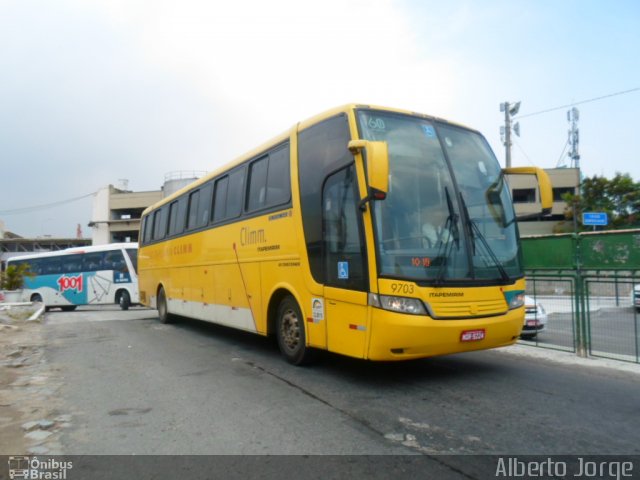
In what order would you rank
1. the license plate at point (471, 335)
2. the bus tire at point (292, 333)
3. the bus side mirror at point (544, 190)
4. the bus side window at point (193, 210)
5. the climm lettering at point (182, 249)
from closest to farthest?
the license plate at point (471, 335), the bus side mirror at point (544, 190), the bus tire at point (292, 333), the bus side window at point (193, 210), the climm lettering at point (182, 249)

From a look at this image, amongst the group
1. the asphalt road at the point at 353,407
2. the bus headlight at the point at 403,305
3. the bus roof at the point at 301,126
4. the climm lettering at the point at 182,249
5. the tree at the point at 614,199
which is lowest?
the asphalt road at the point at 353,407

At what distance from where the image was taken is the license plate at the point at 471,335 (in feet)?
17.6

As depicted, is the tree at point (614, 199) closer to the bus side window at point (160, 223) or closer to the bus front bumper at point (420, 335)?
the bus side window at point (160, 223)

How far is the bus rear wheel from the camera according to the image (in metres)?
13.4

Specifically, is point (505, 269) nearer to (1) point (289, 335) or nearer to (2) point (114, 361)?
(1) point (289, 335)

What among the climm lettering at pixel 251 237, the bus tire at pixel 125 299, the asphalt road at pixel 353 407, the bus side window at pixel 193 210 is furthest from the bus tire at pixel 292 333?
the bus tire at pixel 125 299

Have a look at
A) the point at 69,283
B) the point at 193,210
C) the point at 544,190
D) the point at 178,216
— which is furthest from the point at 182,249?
the point at 69,283

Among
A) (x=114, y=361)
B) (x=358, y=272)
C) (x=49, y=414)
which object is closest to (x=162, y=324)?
(x=114, y=361)

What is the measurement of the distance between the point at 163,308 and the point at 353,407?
32.6 feet

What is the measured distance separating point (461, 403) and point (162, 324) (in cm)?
1048

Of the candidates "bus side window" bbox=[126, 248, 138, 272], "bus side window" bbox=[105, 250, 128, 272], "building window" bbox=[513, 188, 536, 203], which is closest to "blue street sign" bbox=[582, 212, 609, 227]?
"building window" bbox=[513, 188, 536, 203]

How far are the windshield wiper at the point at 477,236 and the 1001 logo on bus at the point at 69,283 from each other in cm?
2355

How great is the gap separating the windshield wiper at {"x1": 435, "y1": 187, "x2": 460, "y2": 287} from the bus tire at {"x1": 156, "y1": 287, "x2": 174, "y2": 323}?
31.8ft

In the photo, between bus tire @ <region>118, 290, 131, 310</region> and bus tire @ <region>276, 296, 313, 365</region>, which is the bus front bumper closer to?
bus tire @ <region>276, 296, 313, 365</region>
